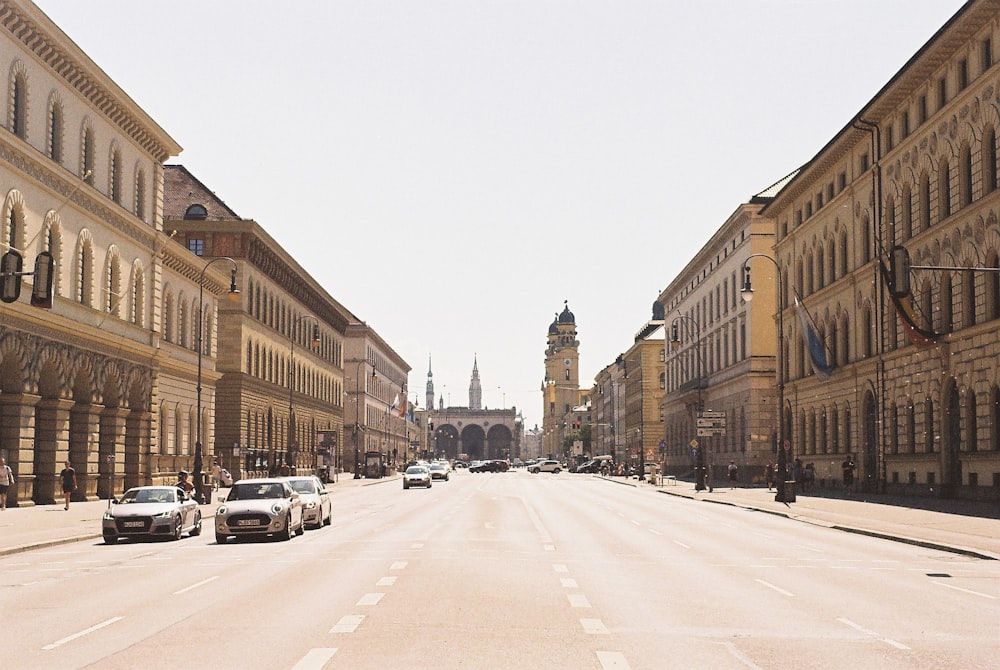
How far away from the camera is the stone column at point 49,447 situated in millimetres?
47719

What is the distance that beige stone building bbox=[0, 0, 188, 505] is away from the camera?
43.9 meters

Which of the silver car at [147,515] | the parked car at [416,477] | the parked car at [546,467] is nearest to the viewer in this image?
the silver car at [147,515]

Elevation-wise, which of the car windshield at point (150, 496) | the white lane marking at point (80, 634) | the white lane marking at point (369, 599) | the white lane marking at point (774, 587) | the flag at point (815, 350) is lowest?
the white lane marking at point (774, 587)

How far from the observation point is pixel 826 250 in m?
67.1

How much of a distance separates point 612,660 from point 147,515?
21.1 meters

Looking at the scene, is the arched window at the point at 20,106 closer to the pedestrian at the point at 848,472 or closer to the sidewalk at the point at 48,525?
the sidewalk at the point at 48,525

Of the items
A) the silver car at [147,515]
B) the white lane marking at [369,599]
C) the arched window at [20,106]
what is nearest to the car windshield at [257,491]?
the silver car at [147,515]

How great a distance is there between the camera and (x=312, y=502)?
35969 mm

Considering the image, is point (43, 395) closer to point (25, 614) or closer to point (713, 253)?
point (25, 614)

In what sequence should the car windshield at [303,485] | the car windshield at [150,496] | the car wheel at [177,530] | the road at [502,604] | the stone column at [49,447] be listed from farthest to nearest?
the stone column at [49,447] → the car windshield at [303,485] → the car windshield at [150,496] → the car wheel at [177,530] → the road at [502,604]

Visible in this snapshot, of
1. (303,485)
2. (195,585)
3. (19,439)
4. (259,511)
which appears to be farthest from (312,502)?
(195,585)

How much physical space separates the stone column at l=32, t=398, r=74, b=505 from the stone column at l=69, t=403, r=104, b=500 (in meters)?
2.82

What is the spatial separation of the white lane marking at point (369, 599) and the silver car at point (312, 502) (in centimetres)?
1671

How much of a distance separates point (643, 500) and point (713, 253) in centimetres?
4346
